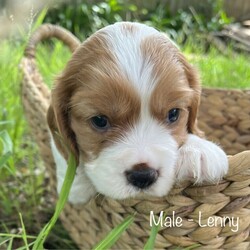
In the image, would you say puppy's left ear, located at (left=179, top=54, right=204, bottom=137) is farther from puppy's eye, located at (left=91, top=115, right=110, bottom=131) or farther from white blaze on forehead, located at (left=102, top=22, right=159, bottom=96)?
puppy's eye, located at (left=91, top=115, right=110, bottom=131)

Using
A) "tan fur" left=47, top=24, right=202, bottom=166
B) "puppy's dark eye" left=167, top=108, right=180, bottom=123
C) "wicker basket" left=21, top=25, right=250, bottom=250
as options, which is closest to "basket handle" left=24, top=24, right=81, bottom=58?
"wicker basket" left=21, top=25, right=250, bottom=250

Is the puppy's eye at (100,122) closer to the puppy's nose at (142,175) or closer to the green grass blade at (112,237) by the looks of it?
the puppy's nose at (142,175)

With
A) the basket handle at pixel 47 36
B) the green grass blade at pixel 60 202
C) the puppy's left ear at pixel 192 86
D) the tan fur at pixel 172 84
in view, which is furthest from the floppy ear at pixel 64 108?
the basket handle at pixel 47 36

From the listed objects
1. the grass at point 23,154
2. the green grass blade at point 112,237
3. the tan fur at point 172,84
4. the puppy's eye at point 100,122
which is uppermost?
the tan fur at point 172,84

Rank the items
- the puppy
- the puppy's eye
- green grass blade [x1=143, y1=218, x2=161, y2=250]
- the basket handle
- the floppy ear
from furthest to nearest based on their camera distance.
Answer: the basket handle, the floppy ear, the puppy's eye, the puppy, green grass blade [x1=143, y1=218, x2=161, y2=250]

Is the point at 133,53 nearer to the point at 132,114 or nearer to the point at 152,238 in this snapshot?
the point at 132,114

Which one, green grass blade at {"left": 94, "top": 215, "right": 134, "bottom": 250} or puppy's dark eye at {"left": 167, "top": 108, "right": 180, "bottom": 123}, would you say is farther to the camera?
puppy's dark eye at {"left": 167, "top": 108, "right": 180, "bottom": 123}

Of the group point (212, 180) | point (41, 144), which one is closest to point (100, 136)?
point (212, 180)
